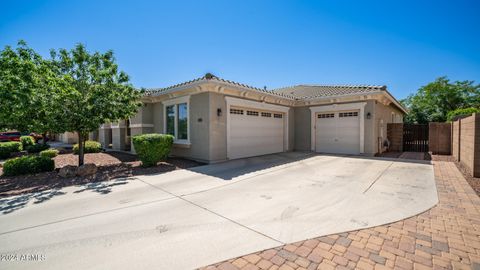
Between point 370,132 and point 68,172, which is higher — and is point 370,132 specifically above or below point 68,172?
above

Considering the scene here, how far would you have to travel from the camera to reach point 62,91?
6035 millimetres

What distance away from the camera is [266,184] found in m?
5.54

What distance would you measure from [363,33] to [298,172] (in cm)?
807

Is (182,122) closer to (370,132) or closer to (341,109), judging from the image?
(341,109)

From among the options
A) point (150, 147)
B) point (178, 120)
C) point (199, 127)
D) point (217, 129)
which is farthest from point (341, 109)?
point (150, 147)

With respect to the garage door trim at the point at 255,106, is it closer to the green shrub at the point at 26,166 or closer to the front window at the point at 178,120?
the front window at the point at 178,120

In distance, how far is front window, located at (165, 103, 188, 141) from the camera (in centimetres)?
952

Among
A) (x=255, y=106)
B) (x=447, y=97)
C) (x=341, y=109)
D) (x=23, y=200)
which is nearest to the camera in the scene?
(x=23, y=200)

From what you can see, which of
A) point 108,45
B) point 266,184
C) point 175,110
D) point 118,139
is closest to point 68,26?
point 108,45

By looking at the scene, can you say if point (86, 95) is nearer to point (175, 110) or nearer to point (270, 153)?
point (175, 110)

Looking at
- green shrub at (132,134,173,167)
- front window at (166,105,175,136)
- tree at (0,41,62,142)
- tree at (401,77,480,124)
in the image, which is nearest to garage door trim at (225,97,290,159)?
green shrub at (132,134,173,167)

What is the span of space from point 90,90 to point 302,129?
10.8m

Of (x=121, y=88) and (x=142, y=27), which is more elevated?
(x=142, y=27)

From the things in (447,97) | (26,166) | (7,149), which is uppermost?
(447,97)
